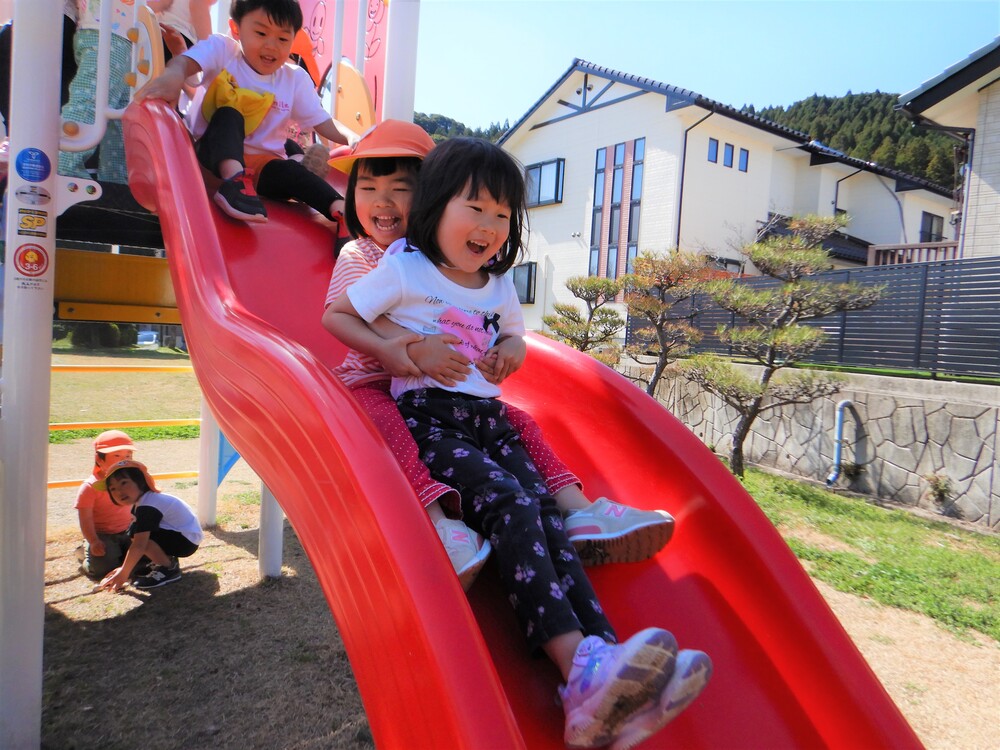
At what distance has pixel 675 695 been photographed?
102 cm

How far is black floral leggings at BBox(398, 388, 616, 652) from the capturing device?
4.09 ft

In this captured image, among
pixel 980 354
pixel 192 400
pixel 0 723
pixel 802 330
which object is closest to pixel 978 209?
pixel 980 354

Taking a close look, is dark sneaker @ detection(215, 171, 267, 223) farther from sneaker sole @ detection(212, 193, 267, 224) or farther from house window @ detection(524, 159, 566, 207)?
house window @ detection(524, 159, 566, 207)

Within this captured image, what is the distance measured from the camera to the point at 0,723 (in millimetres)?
2203

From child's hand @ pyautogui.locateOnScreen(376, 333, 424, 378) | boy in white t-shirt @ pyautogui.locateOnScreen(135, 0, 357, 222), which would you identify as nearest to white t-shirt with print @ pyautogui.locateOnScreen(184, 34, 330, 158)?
boy in white t-shirt @ pyautogui.locateOnScreen(135, 0, 357, 222)

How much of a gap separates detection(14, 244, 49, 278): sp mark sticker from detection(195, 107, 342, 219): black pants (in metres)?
0.65

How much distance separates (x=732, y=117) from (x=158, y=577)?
43.1ft

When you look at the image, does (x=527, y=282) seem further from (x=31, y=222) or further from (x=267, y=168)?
(x=31, y=222)

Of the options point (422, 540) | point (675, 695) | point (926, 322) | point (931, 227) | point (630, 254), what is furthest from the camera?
point (931, 227)

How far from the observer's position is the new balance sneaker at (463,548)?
1264 mm

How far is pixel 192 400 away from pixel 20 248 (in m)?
9.69

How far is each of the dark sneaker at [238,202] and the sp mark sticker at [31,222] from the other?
556 mm

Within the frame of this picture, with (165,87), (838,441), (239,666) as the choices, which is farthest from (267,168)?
(838,441)

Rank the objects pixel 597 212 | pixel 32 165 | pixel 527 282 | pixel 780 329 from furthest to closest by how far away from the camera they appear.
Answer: pixel 527 282 → pixel 597 212 → pixel 780 329 → pixel 32 165
